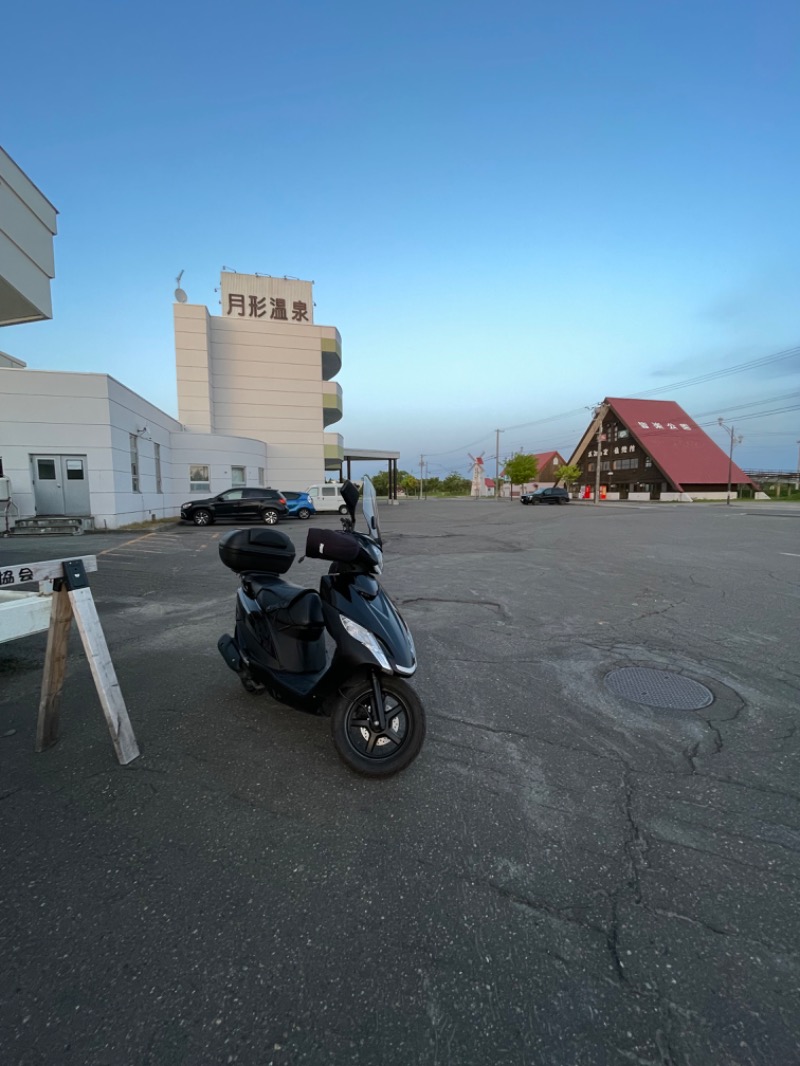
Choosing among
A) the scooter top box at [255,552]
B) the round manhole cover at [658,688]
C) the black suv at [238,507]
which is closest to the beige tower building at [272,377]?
the black suv at [238,507]

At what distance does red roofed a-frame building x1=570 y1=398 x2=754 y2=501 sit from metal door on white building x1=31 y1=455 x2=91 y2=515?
1994 inches

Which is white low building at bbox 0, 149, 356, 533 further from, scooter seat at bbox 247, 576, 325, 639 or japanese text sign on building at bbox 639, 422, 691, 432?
japanese text sign on building at bbox 639, 422, 691, 432

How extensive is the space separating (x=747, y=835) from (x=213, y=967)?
229 centimetres

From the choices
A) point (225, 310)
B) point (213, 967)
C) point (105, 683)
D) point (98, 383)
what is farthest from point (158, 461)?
point (213, 967)

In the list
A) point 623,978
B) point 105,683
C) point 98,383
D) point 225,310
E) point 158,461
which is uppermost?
point 225,310

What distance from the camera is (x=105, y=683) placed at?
9.20ft

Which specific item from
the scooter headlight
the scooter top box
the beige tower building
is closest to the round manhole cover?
the scooter headlight

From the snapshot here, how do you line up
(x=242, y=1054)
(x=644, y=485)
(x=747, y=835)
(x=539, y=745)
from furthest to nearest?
(x=644, y=485) → (x=539, y=745) → (x=747, y=835) → (x=242, y=1054)

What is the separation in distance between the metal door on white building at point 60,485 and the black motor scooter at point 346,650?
15667 mm

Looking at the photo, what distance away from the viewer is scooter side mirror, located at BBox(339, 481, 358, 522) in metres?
3.26

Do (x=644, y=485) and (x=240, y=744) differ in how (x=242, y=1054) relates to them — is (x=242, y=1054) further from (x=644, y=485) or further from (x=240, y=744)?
(x=644, y=485)

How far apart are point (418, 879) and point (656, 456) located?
6490 centimetres

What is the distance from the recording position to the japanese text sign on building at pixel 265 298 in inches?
1275

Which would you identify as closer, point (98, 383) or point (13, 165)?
point (13, 165)
